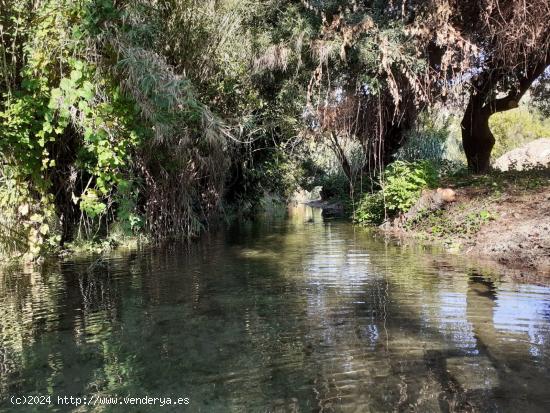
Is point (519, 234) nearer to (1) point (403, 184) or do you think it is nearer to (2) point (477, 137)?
(1) point (403, 184)

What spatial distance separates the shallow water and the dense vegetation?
2.00m

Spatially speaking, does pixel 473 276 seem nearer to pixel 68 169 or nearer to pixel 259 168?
pixel 68 169

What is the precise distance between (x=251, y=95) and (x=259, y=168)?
11.1 feet

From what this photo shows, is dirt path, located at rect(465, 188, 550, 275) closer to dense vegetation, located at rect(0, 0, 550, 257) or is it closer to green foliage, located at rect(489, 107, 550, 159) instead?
dense vegetation, located at rect(0, 0, 550, 257)

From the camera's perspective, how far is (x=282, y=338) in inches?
165

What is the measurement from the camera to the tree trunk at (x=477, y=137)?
48.9ft

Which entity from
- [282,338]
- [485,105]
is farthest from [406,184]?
A: [282,338]

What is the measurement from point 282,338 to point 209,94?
8.88m

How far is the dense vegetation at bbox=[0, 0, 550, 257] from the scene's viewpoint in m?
7.17

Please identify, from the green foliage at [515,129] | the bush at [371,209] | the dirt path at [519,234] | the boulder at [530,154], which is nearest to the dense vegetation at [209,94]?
the bush at [371,209]

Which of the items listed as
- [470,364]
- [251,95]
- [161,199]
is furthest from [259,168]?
[470,364]

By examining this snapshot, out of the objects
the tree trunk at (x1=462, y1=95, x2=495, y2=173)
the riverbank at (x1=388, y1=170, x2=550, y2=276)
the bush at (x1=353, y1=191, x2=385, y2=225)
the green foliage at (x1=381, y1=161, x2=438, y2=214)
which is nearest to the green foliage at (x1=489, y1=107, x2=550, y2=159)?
the tree trunk at (x1=462, y1=95, x2=495, y2=173)

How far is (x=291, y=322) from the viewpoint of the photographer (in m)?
4.65

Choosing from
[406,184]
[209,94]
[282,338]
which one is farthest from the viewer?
[406,184]
